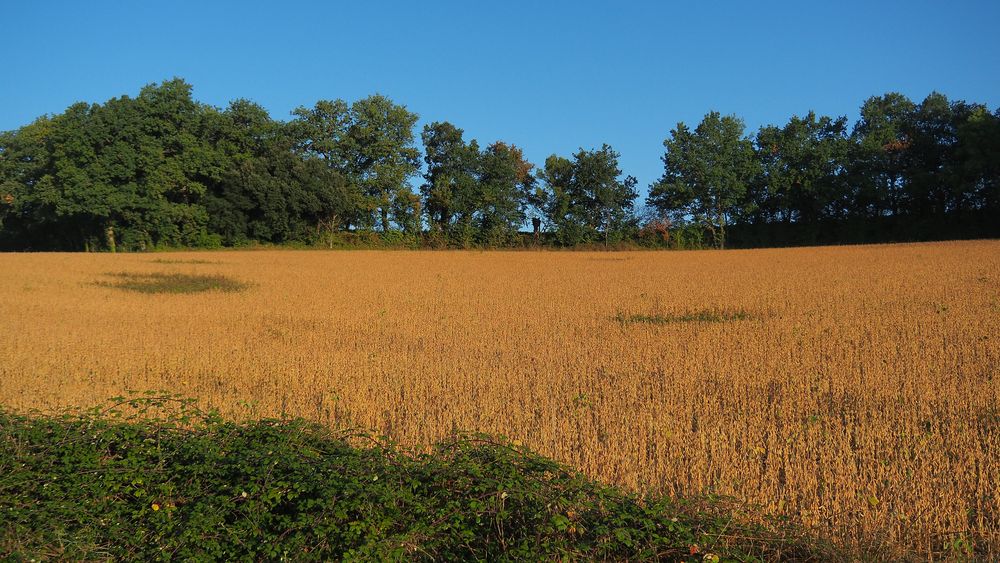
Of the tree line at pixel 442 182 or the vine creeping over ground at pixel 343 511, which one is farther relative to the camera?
the tree line at pixel 442 182

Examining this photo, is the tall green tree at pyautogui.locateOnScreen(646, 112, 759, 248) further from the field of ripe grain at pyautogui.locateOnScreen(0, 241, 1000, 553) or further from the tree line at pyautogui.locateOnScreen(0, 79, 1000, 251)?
the field of ripe grain at pyautogui.locateOnScreen(0, 241, 1000, 553)

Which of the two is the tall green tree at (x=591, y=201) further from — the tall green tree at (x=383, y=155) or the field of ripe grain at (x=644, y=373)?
the field of ripe grain at (x=644, y=373)

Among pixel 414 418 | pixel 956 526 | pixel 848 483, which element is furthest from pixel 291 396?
pixel 956 526

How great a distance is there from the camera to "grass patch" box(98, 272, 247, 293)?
27.1 m

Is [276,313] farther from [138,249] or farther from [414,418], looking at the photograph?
[138,249]

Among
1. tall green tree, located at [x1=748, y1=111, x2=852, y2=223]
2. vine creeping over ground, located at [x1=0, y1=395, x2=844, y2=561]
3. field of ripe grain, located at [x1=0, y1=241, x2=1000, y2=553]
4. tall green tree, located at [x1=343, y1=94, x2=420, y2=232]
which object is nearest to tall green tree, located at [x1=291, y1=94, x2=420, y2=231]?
tall green tree, located at [x1=343, y1=94, x2=420, y2=232]

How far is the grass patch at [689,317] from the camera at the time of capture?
1758 centimetres

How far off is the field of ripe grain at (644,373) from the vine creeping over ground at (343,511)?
133 cm

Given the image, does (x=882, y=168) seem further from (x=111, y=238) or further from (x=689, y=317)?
(x=111, y=238)

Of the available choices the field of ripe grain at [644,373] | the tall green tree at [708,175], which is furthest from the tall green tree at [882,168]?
the field of ripe grain at [644,373]

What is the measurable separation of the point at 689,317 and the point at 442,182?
5415 cm

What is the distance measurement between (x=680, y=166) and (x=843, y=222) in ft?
49.7

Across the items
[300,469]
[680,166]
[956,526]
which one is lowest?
[956,526]

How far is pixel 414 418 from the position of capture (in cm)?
909
